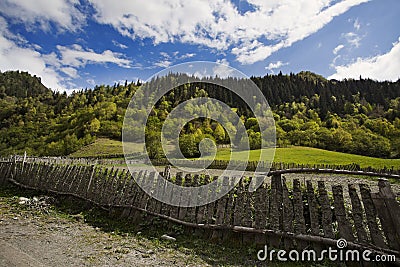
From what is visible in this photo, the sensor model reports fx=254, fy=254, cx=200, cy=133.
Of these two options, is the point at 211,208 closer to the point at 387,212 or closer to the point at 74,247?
the point at 74,247

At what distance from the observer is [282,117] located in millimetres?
125188

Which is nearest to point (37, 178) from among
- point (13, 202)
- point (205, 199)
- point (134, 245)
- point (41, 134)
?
point (13, 202)

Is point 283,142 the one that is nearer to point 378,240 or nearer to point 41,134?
point 378,240

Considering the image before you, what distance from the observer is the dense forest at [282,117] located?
86.2 metres

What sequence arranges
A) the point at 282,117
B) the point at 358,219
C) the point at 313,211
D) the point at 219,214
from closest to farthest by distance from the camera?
the point at 358,219
the point at 313,211
the point at 219,214
the point at 282,117

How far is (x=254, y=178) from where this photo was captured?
18.8ft

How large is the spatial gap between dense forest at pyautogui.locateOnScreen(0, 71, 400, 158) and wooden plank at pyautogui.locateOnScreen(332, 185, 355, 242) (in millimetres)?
34308

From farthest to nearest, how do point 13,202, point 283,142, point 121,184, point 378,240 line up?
point 283,142
point 13,202
point 121,184
point 378,240

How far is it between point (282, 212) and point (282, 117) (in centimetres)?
12683

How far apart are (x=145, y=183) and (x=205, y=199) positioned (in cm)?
202

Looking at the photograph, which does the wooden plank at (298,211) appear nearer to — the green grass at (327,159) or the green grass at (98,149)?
the green grass at (327,159)

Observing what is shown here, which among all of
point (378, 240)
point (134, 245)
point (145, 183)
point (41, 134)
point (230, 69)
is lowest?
point (134, 245)

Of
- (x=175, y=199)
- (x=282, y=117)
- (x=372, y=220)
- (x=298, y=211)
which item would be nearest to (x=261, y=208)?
(x=298, y=211)

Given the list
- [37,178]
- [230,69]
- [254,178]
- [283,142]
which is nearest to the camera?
[254,178]
